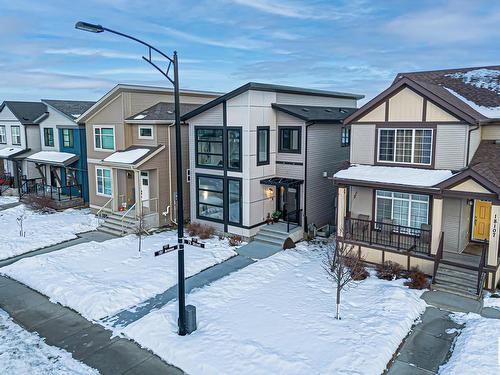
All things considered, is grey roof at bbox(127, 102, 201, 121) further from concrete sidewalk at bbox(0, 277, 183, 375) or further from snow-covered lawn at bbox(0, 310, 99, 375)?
snow-covered lawn at bbox(0, 310, 99, 375)

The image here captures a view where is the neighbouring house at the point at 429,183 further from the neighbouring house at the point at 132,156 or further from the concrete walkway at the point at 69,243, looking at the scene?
the concrete walkway at the point at 69,243

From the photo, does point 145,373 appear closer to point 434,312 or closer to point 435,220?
point 434,312

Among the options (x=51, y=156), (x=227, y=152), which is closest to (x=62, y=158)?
(x=51, y=156)

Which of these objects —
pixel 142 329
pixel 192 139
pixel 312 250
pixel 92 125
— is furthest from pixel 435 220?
pixel 92 125

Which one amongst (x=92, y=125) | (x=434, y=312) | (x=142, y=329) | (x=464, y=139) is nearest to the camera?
(x=142, y=329)

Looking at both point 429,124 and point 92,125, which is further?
point 92,125
